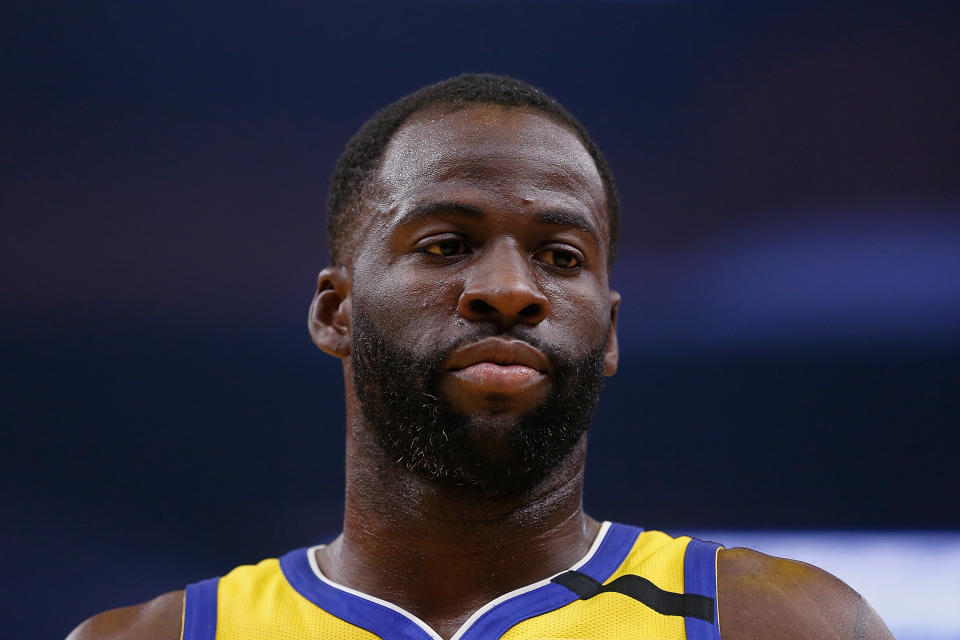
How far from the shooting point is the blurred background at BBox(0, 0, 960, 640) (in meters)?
2.40

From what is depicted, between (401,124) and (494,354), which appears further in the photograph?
(401,124)

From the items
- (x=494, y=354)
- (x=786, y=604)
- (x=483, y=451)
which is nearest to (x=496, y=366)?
(x=494, y=354)

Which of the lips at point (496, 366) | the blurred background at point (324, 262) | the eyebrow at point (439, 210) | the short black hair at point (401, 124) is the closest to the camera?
the lips at point (496, 366)

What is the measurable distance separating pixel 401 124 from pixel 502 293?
0.48 meters

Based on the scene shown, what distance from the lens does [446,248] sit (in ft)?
5.05

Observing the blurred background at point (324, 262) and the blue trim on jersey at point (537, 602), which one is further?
the blurred background at point (324, 262)

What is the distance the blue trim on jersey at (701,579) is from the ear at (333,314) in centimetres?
72

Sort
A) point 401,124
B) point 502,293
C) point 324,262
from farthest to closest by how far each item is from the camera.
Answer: point 324,262
point 401,124
point 502,293

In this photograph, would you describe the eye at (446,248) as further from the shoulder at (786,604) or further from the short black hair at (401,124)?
the shoulder at (786,604)

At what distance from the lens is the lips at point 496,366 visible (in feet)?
4.63

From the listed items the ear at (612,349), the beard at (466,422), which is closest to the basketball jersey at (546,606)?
the beard at (466,422)

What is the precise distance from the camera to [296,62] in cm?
256

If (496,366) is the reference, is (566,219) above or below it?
above

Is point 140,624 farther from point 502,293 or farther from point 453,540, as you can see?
point 502,293
